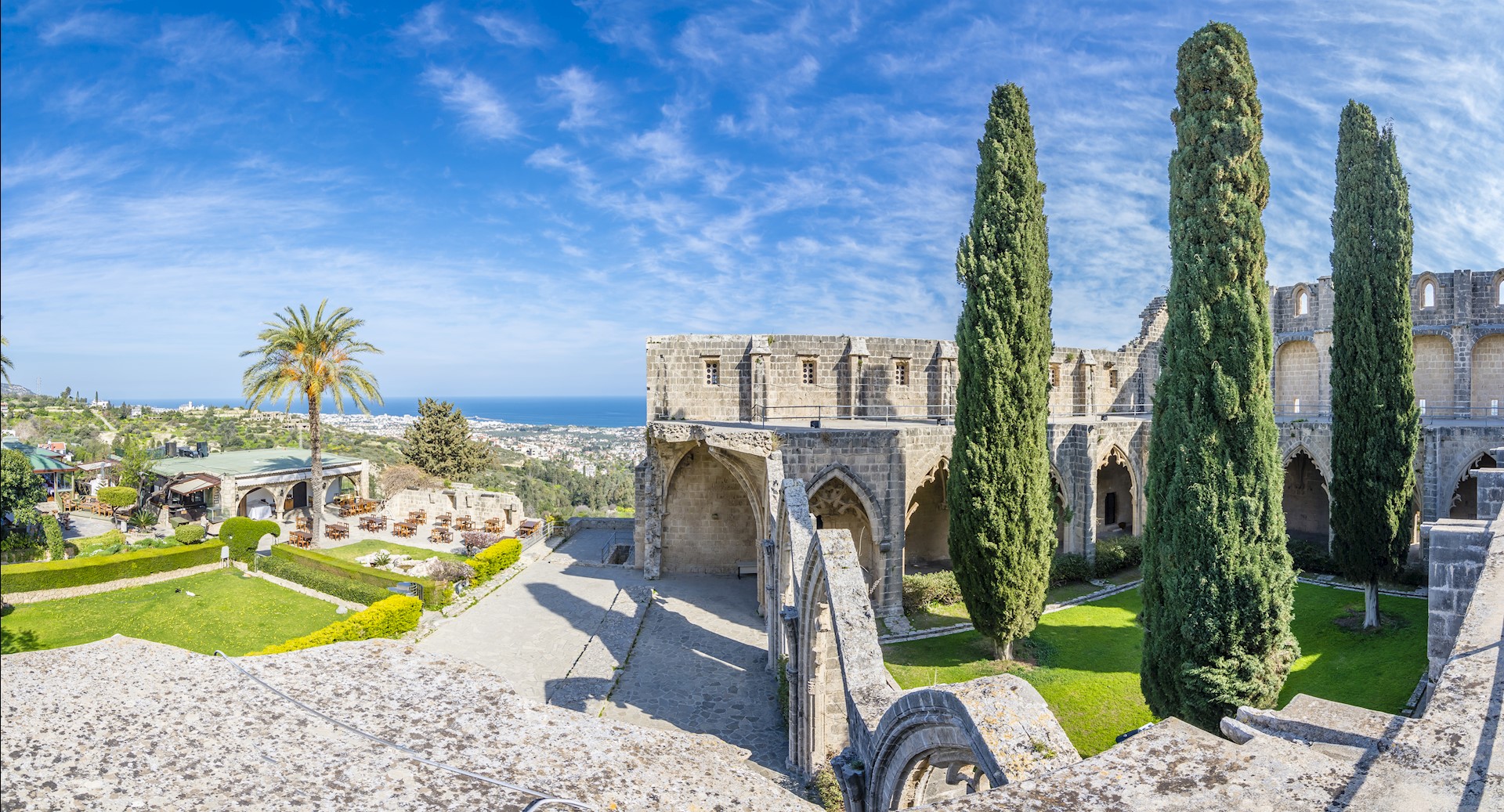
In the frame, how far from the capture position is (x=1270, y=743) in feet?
9.32

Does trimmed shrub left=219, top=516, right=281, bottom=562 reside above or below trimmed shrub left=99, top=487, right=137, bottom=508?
below

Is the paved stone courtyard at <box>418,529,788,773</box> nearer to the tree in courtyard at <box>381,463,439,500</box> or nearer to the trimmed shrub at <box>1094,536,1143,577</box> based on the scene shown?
the trimmed shrub at <box>1094,536,1143,577</box>

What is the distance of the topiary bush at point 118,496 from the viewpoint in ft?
89.2

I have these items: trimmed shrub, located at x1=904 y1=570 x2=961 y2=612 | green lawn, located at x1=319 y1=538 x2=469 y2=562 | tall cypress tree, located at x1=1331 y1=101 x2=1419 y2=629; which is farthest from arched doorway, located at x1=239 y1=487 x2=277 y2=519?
tall cypress tree, located at x1=1331 y1=101 x2=1419 y2=629

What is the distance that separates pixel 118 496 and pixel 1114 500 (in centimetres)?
3841

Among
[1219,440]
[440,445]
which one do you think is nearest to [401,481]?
[440,445]

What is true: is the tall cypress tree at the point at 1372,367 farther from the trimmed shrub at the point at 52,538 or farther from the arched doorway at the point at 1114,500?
the trimmed shrub at the point at 52,538

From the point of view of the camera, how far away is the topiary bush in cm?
2720

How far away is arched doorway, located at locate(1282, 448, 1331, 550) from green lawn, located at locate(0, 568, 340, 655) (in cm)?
2922

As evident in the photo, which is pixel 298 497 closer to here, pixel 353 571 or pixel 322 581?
pixel 322 581

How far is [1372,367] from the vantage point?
14875mm

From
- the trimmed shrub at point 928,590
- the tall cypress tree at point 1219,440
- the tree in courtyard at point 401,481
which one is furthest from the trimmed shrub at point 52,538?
the tall cypress tree at point 1219,440

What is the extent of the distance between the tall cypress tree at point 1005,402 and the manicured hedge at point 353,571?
41.0 ft

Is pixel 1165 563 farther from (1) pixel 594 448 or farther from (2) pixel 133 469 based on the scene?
(1) pixel 594 448
